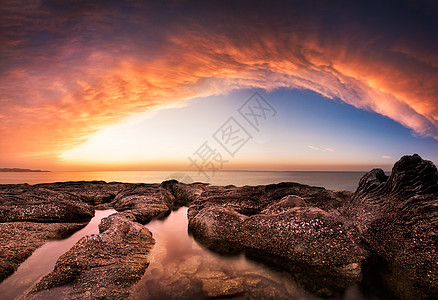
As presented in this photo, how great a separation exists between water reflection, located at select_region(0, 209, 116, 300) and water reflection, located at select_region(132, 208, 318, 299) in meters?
2.79

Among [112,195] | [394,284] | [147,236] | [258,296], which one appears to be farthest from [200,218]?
[112,195]

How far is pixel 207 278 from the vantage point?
565 centimetres

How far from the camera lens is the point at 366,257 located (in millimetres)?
6164

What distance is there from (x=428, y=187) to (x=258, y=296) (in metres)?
6.81

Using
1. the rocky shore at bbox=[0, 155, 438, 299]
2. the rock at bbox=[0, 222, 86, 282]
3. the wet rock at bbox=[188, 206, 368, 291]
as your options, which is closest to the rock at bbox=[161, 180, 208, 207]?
the rocky shore at bbox=[0, 155, 438, 299]

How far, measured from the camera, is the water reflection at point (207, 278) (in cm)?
493

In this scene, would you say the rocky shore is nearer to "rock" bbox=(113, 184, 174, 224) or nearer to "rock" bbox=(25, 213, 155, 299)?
"rock" bbox=(25, 213, 155, 299)

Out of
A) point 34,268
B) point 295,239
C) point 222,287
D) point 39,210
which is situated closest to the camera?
point 222,287

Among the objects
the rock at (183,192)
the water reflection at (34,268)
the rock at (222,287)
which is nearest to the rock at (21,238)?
the water reflection at (34,268)

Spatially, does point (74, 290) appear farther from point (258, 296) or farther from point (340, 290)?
point (340, 290)

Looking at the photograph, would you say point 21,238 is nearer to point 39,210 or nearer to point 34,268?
point 34,268

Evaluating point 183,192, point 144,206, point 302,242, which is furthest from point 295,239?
point 183,192

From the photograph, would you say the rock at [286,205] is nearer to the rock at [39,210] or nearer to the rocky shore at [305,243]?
the rocky shore at [305,243]

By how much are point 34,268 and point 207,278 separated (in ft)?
16.4
